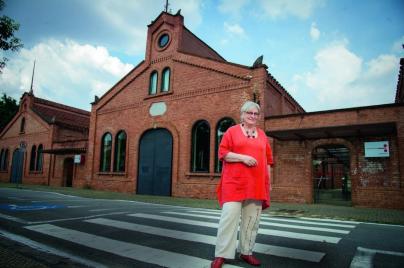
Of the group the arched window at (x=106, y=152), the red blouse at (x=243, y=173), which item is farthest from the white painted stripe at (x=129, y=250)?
the arched window at (x=106, y=152)

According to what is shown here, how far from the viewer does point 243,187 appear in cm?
317

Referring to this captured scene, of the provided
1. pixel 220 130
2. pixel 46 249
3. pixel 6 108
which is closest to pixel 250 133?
pixel 46 249

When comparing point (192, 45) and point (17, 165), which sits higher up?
point (192, 45)

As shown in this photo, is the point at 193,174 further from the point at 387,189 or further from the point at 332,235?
the point at 332,235

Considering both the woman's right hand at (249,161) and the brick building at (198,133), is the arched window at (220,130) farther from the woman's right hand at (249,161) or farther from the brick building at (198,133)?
the woman's right hand at (249,161)

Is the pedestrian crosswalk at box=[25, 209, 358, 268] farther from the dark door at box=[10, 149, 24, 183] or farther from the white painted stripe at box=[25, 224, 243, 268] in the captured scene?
the dark door at box=[10, 149, 24, 183]

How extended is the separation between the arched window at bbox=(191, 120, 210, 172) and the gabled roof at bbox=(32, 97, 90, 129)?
1697cm

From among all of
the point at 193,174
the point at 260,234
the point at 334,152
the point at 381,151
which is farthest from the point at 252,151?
the point at 334,152

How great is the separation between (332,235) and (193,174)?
12168 millimetres

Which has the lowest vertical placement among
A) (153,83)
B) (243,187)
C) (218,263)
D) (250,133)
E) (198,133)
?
(218,263)

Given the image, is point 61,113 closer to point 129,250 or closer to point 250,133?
point 129,250

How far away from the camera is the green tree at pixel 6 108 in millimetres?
41812

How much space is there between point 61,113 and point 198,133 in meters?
23.2

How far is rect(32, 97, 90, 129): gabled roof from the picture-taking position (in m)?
31.4
